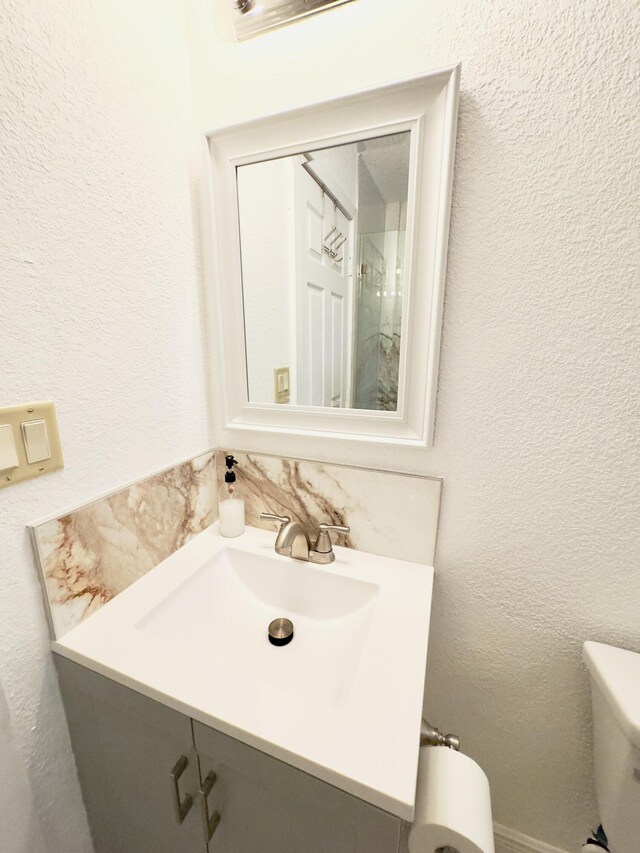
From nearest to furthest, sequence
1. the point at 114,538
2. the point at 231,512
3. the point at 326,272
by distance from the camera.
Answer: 1. the point at 114,538
2. the point at 326,272
3. the point at 231,512


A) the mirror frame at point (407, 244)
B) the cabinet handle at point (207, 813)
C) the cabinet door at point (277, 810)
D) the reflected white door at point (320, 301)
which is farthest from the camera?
the reflected white door at point (320, 301)

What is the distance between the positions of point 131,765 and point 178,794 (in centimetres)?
12

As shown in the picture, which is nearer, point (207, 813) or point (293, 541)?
point (207, 813)

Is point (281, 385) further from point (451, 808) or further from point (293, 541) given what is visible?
point (451, 808)

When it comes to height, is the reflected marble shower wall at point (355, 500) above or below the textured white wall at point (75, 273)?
below

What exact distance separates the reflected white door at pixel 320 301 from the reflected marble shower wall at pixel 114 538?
1.26 ft

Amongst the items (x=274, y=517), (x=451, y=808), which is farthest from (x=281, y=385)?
(x=451, y=808)

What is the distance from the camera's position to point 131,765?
61 centimetres

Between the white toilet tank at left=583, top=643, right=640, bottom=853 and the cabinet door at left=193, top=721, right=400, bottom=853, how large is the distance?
0.47 meters

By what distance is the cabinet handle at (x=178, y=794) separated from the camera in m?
0.55

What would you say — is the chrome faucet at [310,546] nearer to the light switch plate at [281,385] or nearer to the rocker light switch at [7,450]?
the light switch plate at [281,385]

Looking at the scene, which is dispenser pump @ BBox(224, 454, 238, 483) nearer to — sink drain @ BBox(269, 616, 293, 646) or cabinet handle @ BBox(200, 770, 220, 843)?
sink drain @ BBox(269, 616, 293, 646)

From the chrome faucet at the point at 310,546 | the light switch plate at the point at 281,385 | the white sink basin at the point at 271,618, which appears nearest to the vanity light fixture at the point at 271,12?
the light switch plate at the point at 281,385

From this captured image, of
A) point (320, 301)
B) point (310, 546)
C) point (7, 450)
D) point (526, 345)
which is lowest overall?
point (310, 546)
